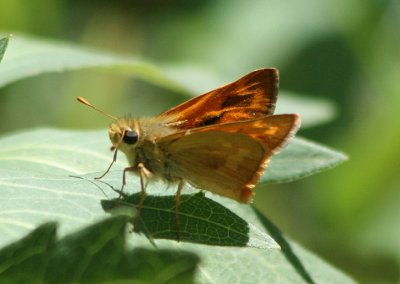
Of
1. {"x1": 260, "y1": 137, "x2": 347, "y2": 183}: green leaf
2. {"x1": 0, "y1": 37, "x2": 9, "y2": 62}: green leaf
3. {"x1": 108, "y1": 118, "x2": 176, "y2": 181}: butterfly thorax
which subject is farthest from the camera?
{"x1": 260, "y1": 137, "x2": 347, "y2": 183}: green leaf

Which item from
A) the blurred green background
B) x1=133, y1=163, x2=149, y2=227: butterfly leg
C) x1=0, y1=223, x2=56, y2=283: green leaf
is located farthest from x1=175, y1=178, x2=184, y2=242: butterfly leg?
the blurred green background

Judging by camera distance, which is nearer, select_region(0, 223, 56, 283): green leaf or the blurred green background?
select_region(0, 223, 56, 283): green leaf

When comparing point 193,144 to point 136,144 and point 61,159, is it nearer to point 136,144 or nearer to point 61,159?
point 136,144

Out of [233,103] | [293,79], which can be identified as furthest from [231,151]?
[293,79]

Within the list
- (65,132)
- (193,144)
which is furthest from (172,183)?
(65,132)

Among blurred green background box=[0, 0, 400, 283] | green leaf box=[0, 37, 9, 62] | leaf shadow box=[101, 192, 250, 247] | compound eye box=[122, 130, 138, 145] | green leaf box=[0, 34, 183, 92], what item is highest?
green leaf box=[0, 37, 9, 62]

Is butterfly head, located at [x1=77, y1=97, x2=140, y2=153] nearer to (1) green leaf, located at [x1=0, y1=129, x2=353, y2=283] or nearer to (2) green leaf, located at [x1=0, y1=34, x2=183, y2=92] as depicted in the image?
(1) green leaf, located at [x1=0, y1=129, x2=353, y2=283]

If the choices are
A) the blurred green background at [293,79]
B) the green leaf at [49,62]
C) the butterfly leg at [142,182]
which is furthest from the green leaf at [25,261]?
the blurred green background at [293,79]
